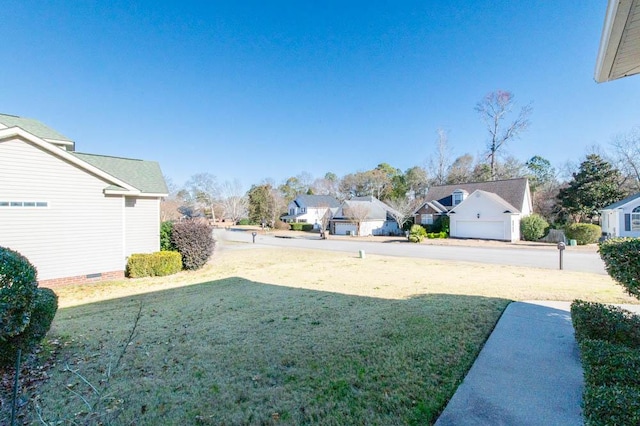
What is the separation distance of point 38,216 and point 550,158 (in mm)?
51634

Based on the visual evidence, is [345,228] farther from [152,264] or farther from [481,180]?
[152,264]

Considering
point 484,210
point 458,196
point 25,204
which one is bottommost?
point 25,204

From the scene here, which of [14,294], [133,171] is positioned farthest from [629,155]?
[133,171]

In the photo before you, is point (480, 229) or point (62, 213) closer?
point (62, 213)

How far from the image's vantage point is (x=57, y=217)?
9094 millimetres

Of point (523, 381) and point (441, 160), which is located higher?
point (441, 160)

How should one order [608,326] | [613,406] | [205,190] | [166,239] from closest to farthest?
[613,406] → [608,326] → [166,239] → [205,190]

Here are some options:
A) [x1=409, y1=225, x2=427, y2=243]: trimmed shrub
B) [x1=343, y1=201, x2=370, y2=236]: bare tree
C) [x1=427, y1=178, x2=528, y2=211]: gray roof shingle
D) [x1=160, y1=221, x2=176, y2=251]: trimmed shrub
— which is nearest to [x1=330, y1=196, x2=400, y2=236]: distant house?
[x1=343, y1=201, x2=370, y2=236]: bare tree

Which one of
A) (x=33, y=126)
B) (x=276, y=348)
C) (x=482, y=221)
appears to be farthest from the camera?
(x=482, y=221)

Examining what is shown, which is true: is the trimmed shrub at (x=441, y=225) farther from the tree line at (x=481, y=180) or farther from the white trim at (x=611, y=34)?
the white trim at (x=611, y=34)

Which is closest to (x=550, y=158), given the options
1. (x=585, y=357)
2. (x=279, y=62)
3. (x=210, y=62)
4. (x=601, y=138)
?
(x=601, y=138)

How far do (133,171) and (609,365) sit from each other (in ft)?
53.3

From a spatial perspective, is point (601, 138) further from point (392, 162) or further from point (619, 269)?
point (619, 269)

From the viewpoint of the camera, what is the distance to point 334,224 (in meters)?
35.2
